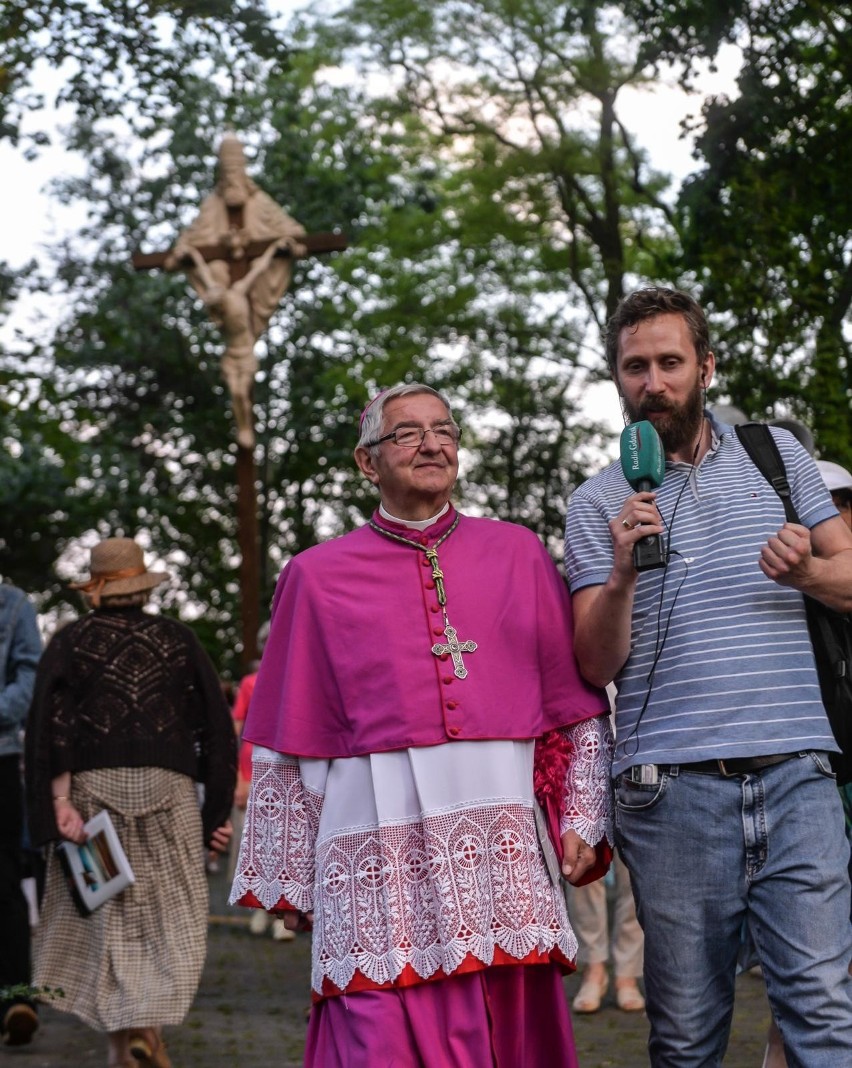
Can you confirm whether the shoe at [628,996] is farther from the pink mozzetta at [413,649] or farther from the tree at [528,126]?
the tree at [528,126]

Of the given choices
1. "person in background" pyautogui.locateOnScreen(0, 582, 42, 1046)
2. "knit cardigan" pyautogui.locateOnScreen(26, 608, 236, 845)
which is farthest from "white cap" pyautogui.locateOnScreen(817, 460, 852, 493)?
"person in background" pyautogui.locateOnScreen(0, 582, 42, 1046)

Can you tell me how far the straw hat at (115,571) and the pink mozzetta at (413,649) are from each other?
2789 mm

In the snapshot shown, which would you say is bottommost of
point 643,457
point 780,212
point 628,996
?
point 628,996

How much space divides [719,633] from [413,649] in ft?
2.60

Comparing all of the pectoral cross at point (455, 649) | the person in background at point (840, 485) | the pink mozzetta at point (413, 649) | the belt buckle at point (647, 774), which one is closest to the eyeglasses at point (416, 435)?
the pink mozzetta at point (413, 649)

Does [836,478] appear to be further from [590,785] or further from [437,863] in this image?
[437,863]

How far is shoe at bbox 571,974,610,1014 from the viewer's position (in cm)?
830

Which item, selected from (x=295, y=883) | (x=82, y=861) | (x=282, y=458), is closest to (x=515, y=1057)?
(x=295, y=883)

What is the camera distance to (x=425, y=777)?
14.0 feet

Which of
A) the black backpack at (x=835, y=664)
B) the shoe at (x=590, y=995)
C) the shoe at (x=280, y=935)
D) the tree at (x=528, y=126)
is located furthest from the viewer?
the tree at (x=528, y=126)

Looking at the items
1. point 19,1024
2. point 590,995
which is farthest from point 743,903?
point 19,1024

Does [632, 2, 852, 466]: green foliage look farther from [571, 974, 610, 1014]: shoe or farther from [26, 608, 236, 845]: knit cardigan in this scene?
[26, 608, 236, 845]: knit cardigan

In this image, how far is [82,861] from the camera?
23.3 feet

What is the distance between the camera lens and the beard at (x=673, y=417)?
4230 mm
